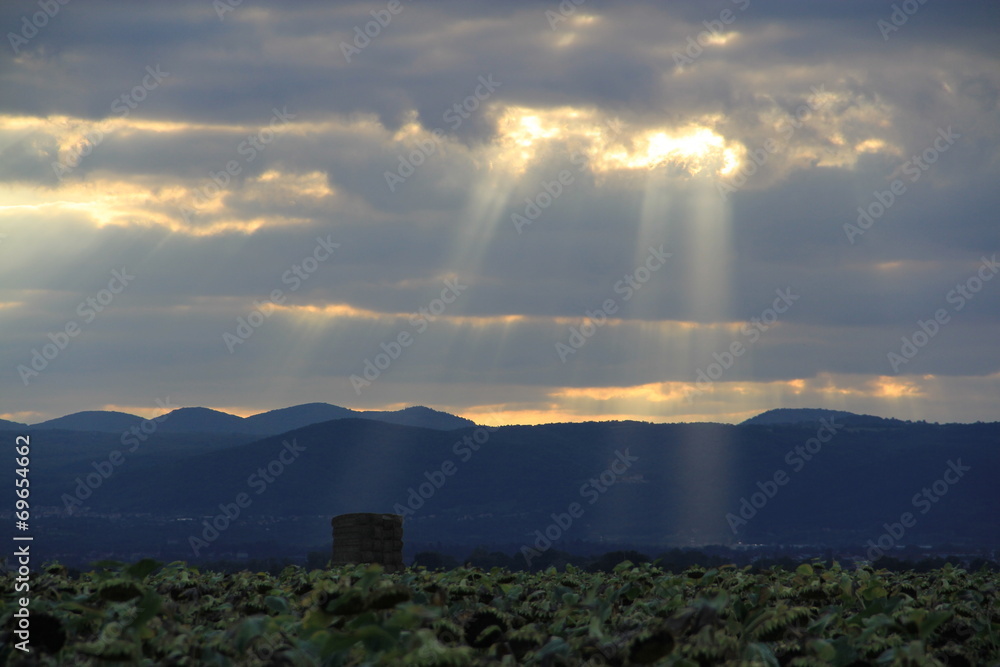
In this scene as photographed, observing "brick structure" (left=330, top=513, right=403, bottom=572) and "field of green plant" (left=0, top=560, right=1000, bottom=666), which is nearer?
"field of green plant" (left=0, top=560, right=1000, bottom=666)

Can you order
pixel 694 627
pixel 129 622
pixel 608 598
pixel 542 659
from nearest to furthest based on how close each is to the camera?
pixel 542 659 < pixel 129 622 < pixel 694 627 < pixel 608 598

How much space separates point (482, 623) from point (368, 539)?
51.9 feet

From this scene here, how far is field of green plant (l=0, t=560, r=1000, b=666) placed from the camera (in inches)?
225

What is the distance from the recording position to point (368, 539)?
75.2 ft

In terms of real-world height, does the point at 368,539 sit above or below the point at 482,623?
below

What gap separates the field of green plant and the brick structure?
1215cm

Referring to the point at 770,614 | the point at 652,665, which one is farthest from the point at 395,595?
the point at 770,614

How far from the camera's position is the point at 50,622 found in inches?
254

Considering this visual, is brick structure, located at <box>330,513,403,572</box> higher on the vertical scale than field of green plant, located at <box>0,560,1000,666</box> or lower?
→ lower

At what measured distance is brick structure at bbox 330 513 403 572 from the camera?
22.9 metres

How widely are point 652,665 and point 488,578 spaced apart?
485 cm

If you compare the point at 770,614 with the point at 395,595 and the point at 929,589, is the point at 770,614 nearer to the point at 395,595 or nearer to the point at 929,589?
the point at 395,595

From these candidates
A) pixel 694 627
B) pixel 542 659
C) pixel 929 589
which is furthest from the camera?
pixel 929 589

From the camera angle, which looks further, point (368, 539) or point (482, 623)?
point (368, 539)
